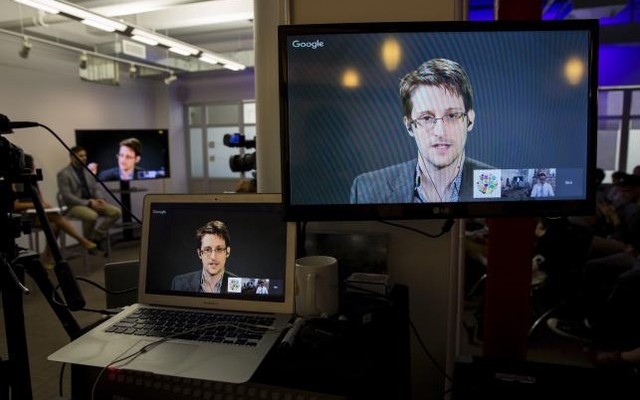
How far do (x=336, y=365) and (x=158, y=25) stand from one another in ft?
18.4

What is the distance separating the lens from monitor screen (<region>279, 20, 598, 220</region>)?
1.07 m

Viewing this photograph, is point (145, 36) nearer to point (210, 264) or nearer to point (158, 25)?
point (158, 25)

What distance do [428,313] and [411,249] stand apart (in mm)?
229

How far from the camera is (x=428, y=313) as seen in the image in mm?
1441

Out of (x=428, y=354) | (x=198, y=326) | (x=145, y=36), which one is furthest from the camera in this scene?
(x=145, y=36)

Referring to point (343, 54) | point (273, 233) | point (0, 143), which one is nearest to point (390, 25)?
point (343, 54)

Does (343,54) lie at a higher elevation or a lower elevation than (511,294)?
higher

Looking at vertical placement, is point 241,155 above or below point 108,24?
below

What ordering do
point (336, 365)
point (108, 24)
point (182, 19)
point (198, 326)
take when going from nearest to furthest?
point (336, 365) → point (198, 326) → point (108, 24) → point (182, 19)

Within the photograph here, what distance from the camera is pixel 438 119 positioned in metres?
1.08

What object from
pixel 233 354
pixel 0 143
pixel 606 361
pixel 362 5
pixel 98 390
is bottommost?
pixel 606 361

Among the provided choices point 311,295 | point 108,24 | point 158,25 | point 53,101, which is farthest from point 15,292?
point 53,101

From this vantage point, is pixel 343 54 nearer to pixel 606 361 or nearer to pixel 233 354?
pixel 233 354

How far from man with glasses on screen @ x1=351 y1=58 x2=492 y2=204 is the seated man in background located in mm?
5014
